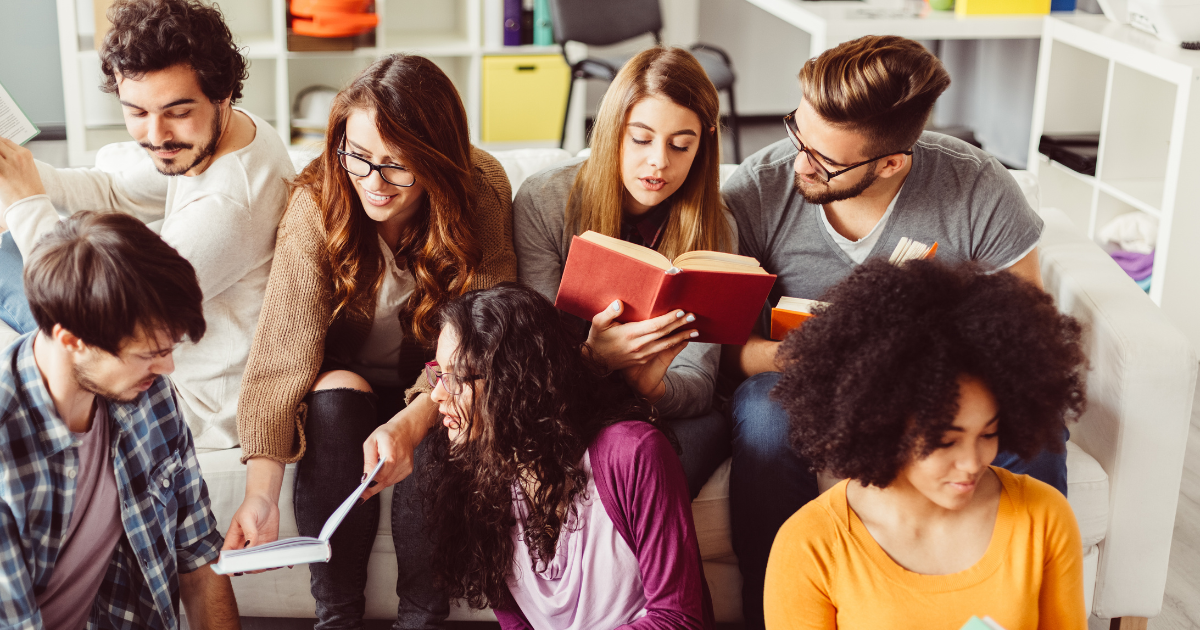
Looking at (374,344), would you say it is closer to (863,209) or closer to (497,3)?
(863,209)

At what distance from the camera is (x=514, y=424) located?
56.2 inches

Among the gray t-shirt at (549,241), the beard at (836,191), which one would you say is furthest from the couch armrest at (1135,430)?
the gray t-shirt at (549,241)

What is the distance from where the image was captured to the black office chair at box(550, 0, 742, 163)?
379 cm

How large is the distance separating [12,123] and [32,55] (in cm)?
275

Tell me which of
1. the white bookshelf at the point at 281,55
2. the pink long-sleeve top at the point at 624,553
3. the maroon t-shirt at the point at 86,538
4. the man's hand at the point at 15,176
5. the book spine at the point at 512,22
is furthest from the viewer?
the book spine at the point at 512,22

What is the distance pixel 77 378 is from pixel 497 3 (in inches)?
124

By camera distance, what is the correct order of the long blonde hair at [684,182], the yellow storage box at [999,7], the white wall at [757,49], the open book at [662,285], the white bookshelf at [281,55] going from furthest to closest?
the white wall at [757,49]
the white bookshelf at [281,55]
the yellow storage box at [999,7]
the long blonde hair at [684,182]
the open book at [662,285]

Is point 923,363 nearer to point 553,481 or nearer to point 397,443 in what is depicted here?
point 553,481

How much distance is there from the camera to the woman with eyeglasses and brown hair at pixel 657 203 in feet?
5.64

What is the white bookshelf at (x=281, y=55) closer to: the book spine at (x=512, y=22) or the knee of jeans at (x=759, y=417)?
the book spine at (x=512, y=22)

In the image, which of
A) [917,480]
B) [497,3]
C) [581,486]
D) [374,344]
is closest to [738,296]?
[581,486]

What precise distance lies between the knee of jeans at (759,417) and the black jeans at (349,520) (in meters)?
0.53

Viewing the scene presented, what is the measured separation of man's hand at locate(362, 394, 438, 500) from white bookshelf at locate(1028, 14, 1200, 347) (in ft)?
7.15

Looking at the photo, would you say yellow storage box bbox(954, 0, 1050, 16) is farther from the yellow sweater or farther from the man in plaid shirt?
the man in plaid shirt
